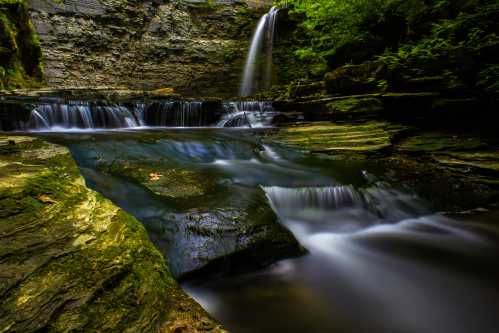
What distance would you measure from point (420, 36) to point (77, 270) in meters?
7.52

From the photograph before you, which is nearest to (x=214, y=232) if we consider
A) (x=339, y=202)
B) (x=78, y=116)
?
(x=339, y=202)

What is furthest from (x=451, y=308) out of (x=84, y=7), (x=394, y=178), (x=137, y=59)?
(x=84, y=7)

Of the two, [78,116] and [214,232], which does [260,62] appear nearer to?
[78,116]

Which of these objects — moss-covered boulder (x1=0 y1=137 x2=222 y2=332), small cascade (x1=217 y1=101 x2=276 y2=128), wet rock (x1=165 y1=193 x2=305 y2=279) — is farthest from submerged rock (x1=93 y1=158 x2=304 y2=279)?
small cascade (x1=217 y1=101 x2=276 y2=128)

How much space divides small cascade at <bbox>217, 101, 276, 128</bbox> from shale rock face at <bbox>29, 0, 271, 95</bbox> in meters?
5.76

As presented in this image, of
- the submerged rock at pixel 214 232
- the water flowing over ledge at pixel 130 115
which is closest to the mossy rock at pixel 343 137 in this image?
the water flowing over ledge at pixel 130 115

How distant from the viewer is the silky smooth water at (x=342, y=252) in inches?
74.1

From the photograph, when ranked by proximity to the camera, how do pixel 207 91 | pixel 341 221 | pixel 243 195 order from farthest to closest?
pixel 207 91 < pixel 341 221 < pixel 243 195

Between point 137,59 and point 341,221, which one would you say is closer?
point 341,221

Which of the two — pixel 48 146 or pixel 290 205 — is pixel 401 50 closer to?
pixel 290 205

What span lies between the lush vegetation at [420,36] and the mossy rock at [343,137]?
3.88ft

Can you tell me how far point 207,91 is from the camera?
14281 millimetres

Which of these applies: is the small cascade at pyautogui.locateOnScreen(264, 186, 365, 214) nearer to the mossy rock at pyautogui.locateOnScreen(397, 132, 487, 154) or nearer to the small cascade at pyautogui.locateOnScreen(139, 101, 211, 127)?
the mossy rock at pyautogui.locateOnScreen(397, 132, 487, 154)

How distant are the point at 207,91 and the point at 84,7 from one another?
6.49 meters
